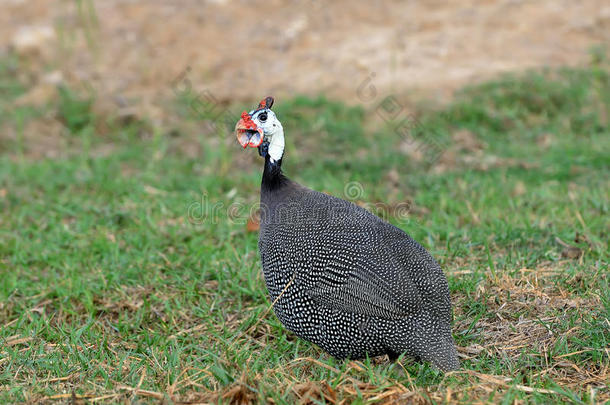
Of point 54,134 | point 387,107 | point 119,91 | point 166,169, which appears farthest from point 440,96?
point 54,134

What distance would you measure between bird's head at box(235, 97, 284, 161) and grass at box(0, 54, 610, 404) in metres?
0.81

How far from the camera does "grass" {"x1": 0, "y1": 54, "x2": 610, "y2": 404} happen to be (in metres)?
2.91

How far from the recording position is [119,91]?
7.25m

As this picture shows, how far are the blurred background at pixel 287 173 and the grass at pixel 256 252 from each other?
2 cm

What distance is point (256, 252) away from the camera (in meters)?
4.40

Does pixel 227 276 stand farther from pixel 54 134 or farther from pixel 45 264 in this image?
pixel 54 134

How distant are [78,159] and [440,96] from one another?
3.41 m

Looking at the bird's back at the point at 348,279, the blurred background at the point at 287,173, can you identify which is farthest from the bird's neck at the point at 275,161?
the blurred background at the point at 287,173

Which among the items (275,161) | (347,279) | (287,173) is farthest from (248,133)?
(287,173)

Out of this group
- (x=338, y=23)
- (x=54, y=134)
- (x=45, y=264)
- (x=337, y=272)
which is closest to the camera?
(x=337, y=272)

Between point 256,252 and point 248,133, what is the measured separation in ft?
4.10

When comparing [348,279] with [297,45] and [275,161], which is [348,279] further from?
[297,45]

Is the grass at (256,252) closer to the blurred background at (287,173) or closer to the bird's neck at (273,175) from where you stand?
the blurred background at (287,173)

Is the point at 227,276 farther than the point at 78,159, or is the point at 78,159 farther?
the point at 78,159
